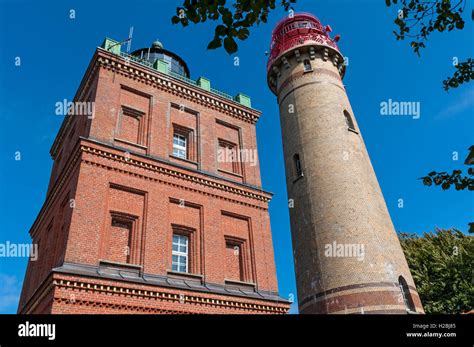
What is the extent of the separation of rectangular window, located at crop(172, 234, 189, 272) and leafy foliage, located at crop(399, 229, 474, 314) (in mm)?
17865

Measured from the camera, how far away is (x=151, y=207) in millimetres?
14750

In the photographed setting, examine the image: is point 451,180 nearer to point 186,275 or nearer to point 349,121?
point 186,275

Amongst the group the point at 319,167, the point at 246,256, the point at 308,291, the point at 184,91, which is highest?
the point at 184,91

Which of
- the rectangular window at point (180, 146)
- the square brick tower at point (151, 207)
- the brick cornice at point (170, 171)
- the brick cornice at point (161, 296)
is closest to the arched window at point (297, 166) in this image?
the square brick tower at point (151, 207)

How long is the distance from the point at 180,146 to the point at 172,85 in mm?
3294

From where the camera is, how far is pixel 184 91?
19047mm

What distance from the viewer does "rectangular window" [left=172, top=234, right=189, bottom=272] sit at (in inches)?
578

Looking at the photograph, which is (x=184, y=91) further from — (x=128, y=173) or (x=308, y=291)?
(x=308, y=291)

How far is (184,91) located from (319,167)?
27.8 feet

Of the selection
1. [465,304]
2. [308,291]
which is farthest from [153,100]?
[465,304]

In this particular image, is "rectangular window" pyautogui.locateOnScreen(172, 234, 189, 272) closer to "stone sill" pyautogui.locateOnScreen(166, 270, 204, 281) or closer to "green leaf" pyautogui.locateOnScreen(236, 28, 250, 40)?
"stone sill" pyautogui.locateOnScreen(166, 270, 204, 281)

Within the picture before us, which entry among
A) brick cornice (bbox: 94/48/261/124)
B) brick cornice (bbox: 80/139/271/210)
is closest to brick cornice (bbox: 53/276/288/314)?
brick cornice (bbox: 80/139/271/210)

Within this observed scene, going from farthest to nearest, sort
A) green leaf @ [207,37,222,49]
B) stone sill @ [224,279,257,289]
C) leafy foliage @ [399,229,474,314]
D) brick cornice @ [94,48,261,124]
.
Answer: leafy foliage @ [399,229,474,314], brick cornice @ [94,48,261,124], stone sill @ [224,279,257,289], green leaf @ [207,37,222,49]

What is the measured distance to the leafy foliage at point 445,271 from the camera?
77.0ft
